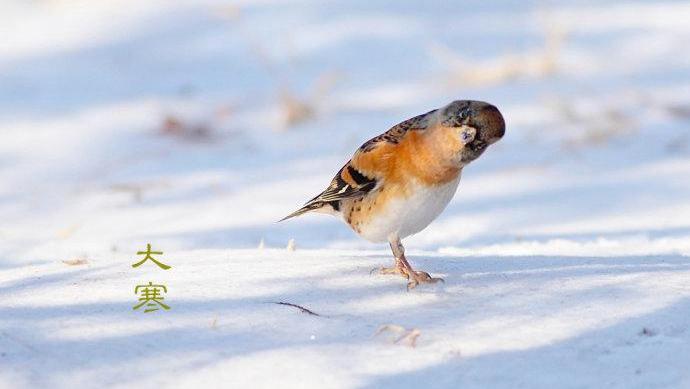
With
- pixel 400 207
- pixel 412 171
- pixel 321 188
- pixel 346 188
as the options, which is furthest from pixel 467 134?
pixel 321 188

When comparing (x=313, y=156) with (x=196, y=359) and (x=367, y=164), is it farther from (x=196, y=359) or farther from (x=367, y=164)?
(x=196, y=359)

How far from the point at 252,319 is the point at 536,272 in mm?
1044

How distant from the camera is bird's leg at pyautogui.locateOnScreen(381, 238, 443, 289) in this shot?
3879mm

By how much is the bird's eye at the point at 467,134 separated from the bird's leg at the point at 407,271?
472 millimetres

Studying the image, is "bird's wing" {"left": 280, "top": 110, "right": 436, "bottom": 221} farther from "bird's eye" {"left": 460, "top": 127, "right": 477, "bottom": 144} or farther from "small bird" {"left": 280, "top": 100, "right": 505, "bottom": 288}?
"bird's eye" {"left": 460, "top": 127, "right": 477, "bottom": 144}

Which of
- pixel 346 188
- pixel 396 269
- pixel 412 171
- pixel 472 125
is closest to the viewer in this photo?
pixel 472 125

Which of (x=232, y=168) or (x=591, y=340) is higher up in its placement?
(x=232, y=168)

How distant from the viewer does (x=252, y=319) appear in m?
3.48

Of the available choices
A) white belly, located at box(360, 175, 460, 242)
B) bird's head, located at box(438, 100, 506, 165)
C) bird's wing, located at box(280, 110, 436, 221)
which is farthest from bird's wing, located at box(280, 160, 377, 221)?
bird's head, located at box(438, 100, 506, 165)

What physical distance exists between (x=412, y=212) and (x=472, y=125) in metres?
0.35

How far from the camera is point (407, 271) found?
393cm

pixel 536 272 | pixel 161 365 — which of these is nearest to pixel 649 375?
pixel 536 272

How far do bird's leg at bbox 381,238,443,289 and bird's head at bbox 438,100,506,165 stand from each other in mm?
396

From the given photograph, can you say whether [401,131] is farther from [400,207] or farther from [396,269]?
[396,269]
